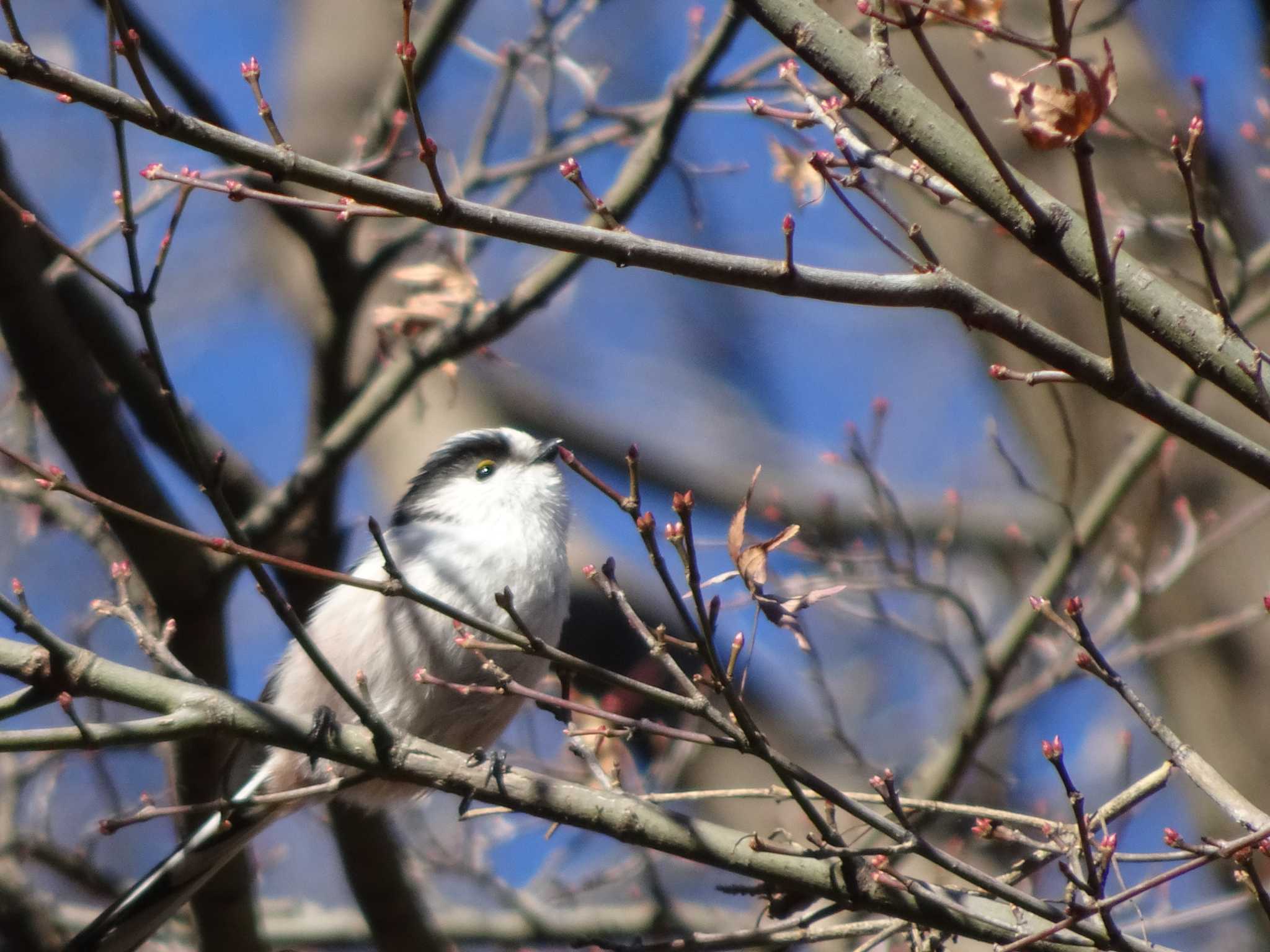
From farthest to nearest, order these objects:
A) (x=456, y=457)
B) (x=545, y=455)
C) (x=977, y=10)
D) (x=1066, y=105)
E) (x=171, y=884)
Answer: (x=456, y=457) < (x=545, y=455) < (x=171, y=884) < (x=977, y=10) < (x=1066, y=105)

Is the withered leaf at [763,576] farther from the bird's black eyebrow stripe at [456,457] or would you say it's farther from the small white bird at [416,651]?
the bird's black eyebrow stripe at [456,457]

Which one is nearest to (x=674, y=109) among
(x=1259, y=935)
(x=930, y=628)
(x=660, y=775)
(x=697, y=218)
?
(x=697, y=218)

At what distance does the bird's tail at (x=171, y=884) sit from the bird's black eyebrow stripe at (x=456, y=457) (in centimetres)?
127

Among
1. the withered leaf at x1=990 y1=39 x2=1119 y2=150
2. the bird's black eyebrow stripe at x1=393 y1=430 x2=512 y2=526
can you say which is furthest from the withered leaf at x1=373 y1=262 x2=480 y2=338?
the withered leaf at x1=990 y1=39 x2=1119 y2=150

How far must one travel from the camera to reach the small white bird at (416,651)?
3582 millimetres

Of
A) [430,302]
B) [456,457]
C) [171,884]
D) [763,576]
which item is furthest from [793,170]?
[171,884]

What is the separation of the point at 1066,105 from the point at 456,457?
301 centimetres

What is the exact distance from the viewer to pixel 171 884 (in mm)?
3568

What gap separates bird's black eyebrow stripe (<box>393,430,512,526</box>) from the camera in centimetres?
455

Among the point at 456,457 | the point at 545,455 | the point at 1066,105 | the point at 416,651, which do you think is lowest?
the point at 1066,105

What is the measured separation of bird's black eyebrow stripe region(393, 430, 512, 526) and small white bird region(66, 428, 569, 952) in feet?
0.62

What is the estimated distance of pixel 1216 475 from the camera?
527 cm

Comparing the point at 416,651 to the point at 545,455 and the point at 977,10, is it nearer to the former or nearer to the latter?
the point at 545,455

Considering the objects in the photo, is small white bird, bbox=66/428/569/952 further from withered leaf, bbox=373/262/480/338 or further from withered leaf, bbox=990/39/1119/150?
withered leaf, bbox=990/39/1119/150
